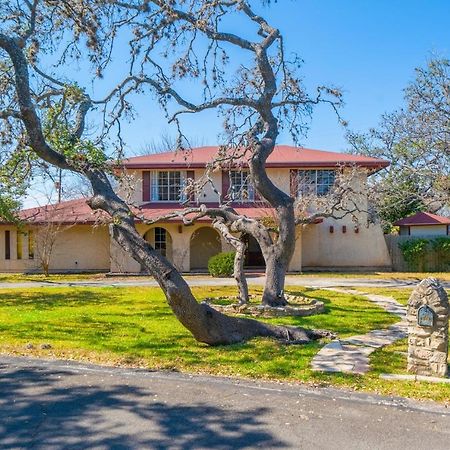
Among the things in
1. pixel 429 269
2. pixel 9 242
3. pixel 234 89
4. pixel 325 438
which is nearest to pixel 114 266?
pixel 9 242

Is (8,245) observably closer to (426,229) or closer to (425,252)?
(425,252)

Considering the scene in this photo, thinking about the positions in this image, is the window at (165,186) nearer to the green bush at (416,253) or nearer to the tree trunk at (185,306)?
the green bush at (416,253)

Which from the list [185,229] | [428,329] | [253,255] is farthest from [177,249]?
[428,329]

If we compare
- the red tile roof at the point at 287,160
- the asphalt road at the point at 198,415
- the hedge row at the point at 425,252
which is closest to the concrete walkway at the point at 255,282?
the hedge row at the point at 425,252

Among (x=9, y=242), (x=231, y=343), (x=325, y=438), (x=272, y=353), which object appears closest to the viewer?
(x=325, y=438)

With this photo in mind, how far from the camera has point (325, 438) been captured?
4.58 meters

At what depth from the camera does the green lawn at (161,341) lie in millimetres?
6836

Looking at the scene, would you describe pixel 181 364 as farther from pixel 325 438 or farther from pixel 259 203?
pixel 259 203

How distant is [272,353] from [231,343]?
0.94 metres

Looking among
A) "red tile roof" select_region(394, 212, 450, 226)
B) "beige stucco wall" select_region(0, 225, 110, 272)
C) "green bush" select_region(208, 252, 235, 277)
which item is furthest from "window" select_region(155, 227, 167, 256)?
"red tile roof" select_region(394, 212, 450, 226)

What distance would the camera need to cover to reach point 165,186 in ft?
87.0

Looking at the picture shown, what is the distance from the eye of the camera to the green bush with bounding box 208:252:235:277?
75.2 ft

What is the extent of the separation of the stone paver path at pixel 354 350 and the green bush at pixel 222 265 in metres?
12.0

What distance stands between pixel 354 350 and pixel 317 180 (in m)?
18.2
